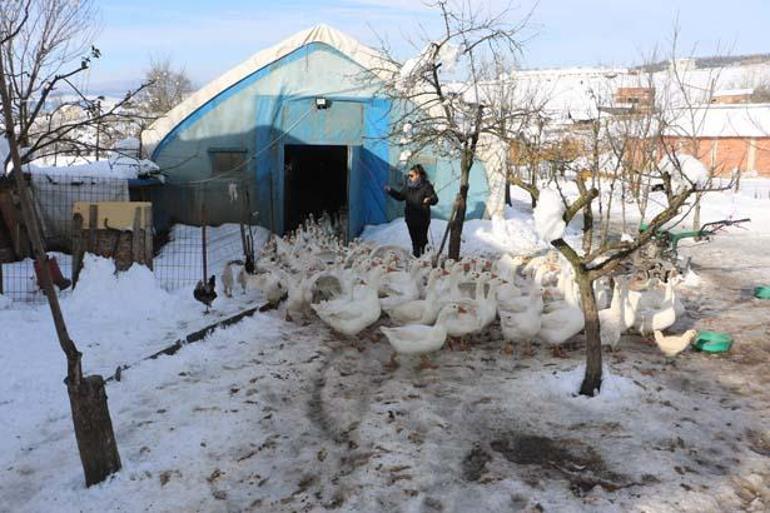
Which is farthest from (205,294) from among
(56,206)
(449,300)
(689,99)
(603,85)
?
(603,85)

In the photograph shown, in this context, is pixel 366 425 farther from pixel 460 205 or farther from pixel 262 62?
pixel 262 62

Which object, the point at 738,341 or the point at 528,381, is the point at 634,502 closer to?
the point at 528,381

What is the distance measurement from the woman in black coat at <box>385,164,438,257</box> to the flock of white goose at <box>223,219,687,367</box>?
1.57 m

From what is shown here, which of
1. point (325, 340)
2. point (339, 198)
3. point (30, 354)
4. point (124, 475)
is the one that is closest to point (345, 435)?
point (124, 475)

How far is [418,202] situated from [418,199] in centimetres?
6

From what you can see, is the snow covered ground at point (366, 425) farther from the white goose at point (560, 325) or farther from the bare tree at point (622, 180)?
the bare tree at point (622, 180)

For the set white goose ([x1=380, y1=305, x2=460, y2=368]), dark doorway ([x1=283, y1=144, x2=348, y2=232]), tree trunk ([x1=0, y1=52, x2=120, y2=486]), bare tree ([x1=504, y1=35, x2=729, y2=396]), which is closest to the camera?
tree trunk ([x1=0, y1=52, x2=120, y2=486])

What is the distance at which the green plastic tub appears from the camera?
23.4 feet

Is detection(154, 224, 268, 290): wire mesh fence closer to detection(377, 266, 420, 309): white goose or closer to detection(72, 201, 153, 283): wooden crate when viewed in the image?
detection(72, 201, 153, 283): wooden crate

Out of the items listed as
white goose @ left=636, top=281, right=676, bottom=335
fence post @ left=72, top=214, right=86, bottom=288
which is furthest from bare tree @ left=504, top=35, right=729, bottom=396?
fence post @ left=72, top=214, right=86, bottom=288

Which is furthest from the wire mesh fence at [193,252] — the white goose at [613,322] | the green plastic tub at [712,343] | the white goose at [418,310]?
the green plastic tub at [712,343]

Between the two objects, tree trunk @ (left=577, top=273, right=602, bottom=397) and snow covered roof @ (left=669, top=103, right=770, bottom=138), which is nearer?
tree trunk @ (left=577, top=273, right=602, bottom=397)

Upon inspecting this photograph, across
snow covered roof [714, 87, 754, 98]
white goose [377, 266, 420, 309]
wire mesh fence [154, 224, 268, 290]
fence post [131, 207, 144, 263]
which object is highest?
snow covered roof [714, 87, 754, 98]

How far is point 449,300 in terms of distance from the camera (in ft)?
24.2
